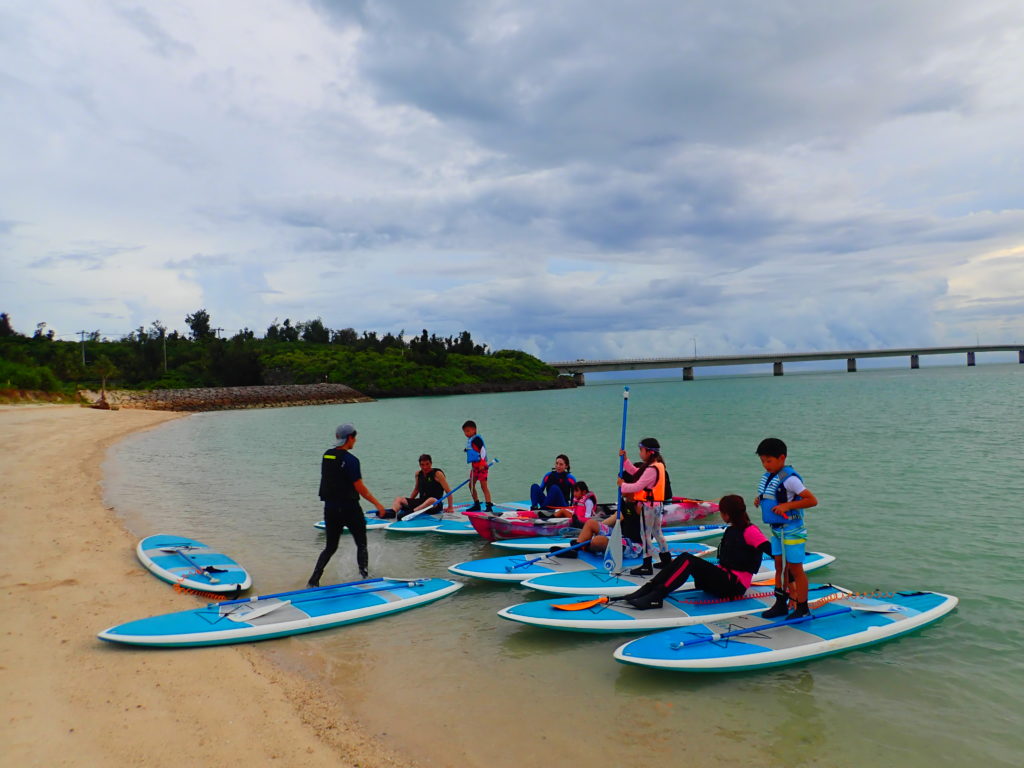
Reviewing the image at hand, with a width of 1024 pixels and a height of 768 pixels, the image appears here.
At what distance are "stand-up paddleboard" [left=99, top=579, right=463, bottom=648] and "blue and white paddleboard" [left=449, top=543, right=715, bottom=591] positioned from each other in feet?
2.12

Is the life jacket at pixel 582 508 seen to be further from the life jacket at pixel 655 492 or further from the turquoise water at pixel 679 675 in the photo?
the life jacket at pixel 655 492

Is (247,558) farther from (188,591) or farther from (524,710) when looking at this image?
(524,710)

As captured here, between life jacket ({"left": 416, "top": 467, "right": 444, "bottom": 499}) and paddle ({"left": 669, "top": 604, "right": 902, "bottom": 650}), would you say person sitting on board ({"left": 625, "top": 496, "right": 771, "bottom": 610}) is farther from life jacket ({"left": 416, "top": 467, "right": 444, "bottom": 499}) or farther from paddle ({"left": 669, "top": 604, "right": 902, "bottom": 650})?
life jacket ({"left": 416, "top": 467, "right": 444, "bottom": 499})

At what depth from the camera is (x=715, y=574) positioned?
7.72 metres

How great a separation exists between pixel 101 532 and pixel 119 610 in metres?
5.33

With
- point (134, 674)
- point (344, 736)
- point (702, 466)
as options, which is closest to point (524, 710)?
point (344, 736)

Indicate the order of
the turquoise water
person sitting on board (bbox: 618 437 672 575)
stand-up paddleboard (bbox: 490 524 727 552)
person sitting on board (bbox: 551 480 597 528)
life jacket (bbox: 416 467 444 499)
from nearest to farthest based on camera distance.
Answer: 1. the turquoise water
2. person sitting on board (bbox: 618 437 672 575)
3. stand-up paddleboard (bbox: 490 524 727 552)
4. person sitting on board (bbox: 551 480 597 528)
5. life jacket (bbox: 416 467 444 499)

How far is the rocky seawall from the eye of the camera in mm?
68938

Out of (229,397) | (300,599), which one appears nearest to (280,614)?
(300,599)

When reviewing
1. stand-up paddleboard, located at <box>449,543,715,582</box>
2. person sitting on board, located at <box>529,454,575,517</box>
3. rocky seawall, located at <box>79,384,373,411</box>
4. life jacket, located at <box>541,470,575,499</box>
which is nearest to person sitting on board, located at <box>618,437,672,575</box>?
stand-up paddleboard, located at <box>449,543,715,582</box>

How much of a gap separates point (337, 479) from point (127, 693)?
11.6ft

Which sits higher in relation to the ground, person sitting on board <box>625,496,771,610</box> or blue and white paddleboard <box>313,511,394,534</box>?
Result: person sitting on board <box>625,496,771,610</box>

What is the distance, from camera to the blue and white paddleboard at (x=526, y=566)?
9469mm

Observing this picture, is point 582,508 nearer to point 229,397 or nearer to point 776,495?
point 776,495
